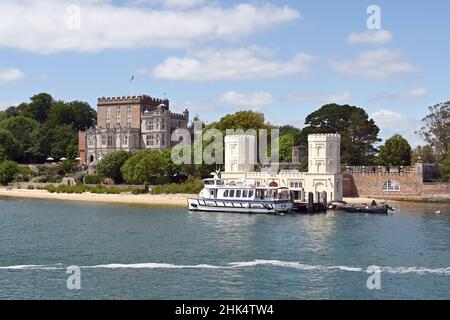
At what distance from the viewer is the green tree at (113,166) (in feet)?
277

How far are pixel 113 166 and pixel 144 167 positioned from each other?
26.6 feet

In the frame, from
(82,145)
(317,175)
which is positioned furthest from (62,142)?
(317,175)

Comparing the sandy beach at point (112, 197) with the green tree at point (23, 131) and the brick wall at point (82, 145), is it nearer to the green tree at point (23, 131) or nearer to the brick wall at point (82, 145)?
the brick wall at point (82, 145)

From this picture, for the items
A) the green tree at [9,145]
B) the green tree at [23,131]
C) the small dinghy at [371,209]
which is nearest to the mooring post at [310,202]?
the small dinghy at [371,209]

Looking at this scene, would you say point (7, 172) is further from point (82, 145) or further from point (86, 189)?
point (86, 189)

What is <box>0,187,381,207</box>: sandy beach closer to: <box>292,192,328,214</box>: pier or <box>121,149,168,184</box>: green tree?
<box>121,149,168,184</box>: green tree

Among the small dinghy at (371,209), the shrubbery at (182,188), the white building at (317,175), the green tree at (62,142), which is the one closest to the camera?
the small dinghy at (371,209)

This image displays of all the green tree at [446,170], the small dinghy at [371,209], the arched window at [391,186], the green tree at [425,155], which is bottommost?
the small dinghy at [371,209]

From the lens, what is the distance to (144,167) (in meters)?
77.7

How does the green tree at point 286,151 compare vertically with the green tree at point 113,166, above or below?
above

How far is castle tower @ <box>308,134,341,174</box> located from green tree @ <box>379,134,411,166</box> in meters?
13.3

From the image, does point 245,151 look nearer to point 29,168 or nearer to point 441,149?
point 441,149

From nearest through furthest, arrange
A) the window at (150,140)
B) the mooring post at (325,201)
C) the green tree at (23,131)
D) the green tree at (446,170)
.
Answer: the mooring post at (325,201)
the green tree at (446,170)
the window at (150,140)
the green tree at (23,131)
